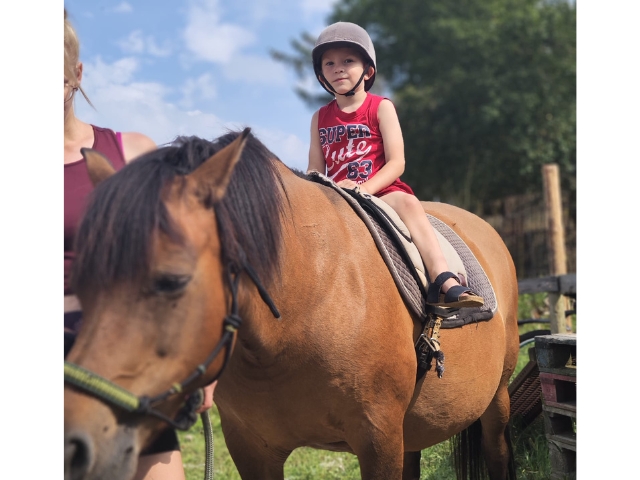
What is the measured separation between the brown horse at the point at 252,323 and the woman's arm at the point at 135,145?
1.01ft

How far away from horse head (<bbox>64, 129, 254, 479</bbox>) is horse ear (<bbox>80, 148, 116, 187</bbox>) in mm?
181

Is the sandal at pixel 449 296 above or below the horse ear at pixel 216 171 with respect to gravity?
below

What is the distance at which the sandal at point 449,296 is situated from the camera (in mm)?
2613

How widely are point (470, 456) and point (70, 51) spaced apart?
3129mm

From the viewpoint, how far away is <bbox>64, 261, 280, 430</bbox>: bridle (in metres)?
1.61

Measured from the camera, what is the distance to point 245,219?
75.9 inches

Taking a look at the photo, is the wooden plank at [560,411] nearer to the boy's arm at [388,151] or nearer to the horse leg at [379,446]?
the horse leg at [379,446]

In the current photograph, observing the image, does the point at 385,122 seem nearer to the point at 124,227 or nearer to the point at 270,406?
the point at 270,406

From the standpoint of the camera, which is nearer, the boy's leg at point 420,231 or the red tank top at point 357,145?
the boy's leg at point 420,231

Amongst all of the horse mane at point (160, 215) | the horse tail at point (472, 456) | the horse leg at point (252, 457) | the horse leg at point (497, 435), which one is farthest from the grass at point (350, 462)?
the horse mane at point (160, 215)

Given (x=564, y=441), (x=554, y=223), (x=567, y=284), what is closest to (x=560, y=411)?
(x=564, y=441)

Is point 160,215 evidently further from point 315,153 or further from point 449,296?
point 315,153

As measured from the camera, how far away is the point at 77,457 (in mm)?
1601

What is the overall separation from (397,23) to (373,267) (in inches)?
794
